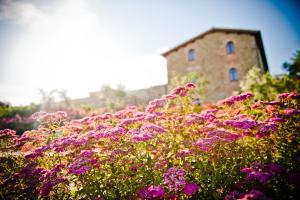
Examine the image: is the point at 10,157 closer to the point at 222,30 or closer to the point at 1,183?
the point at 1,183

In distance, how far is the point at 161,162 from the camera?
15.4ft

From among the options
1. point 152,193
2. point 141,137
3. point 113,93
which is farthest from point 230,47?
point 152,193

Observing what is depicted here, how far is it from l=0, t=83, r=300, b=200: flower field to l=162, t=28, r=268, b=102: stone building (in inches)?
709

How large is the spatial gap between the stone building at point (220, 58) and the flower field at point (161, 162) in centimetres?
1800

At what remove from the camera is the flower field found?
3957mm

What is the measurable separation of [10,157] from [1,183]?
1.05 m

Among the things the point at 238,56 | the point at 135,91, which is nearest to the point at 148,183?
the point at 238,56

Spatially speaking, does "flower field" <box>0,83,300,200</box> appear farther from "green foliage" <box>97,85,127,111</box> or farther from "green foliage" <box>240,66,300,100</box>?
"green foliage" <box>97,85,127,111</box>

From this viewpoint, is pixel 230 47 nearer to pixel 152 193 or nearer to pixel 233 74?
pixel 233 74

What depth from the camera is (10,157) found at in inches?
215

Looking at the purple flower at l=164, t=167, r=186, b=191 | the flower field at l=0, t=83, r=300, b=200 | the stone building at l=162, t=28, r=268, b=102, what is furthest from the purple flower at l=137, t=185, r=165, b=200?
the stone building at l=162, t=28, r=268, b=102

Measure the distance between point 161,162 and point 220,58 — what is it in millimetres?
21882

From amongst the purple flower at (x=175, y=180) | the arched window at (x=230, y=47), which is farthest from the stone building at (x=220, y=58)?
the purple flower at (x=175, y=180)

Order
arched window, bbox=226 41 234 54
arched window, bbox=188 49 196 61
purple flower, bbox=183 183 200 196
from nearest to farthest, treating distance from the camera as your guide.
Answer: purple flower, bbox=183 183 200 196 < arched window, bbox=226 41 234 54 < arched window, bbox=188 49 196 61
